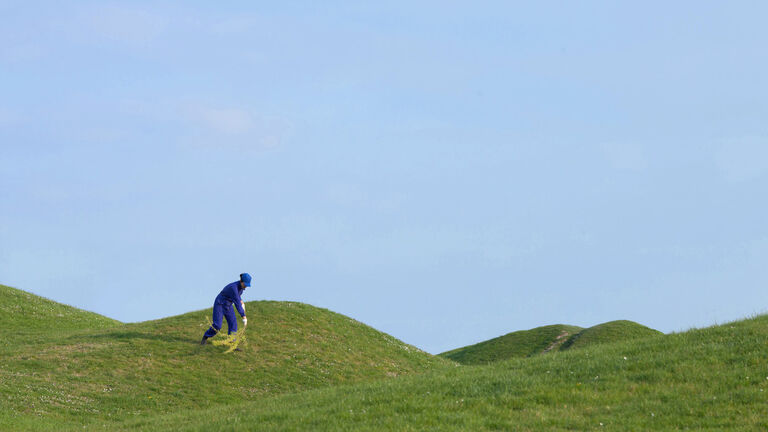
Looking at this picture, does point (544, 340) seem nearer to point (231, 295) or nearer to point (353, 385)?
point (231, 295)

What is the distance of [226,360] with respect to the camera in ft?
114

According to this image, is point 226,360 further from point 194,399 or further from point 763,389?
point 763,389

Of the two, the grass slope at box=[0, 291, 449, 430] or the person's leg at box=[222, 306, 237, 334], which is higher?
the person's leg at box=[222, 306, 237, 334]

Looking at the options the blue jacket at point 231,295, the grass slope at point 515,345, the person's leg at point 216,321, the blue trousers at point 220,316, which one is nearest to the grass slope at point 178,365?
the person's leg at point 216,321

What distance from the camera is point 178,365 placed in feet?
110

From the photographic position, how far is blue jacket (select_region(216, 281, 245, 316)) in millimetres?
34438

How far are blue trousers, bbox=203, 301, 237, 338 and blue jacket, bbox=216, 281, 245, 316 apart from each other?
13cm

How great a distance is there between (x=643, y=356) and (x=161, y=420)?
15.6 metres

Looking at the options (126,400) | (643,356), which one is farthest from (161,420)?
(643,356)

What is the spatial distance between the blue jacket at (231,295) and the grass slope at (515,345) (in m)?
33.9

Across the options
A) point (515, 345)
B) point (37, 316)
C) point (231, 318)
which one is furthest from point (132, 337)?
point (515, 345)

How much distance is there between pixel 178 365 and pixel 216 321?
2.91m

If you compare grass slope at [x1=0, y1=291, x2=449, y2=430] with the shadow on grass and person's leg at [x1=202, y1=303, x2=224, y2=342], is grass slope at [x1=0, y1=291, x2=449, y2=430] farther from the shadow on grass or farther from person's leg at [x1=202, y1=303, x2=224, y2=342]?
person's leg at [x1=202, y1=303, x2=224, y2=342]

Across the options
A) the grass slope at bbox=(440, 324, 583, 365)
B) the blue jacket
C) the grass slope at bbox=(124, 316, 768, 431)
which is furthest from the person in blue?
the grass slope at bbox=(440, 324, 583, 365)
